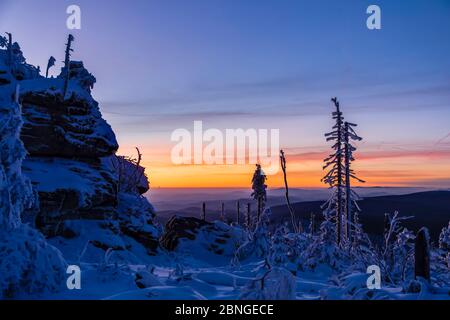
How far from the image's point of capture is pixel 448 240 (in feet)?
115

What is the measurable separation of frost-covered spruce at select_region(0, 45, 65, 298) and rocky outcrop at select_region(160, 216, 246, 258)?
71.6 feet

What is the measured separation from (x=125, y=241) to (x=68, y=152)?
6.70 m

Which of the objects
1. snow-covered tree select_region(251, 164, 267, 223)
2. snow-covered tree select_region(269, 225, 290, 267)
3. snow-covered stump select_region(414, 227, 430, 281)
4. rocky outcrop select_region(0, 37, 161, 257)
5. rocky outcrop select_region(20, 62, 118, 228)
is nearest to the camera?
snow-covered stump select_region(414, 227, 430, 281)

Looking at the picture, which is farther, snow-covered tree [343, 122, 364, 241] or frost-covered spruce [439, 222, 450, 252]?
frost-covered spruce [439, 222, 450, 252]

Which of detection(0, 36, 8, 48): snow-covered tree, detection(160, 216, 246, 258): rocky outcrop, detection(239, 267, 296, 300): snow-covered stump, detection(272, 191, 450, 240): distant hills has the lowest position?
detection(272, 191, 450, 240): distant hills

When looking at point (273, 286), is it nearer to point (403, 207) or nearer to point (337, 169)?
point (337, 169)

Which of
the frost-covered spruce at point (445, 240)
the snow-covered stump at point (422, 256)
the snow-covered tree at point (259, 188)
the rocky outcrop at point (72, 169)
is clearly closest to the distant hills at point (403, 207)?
the snow-covered tree at point (259, 188)

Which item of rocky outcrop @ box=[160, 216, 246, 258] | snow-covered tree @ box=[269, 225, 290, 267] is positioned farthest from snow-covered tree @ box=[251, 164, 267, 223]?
snow-covered tree @ box=[269, 225, 290, 267]

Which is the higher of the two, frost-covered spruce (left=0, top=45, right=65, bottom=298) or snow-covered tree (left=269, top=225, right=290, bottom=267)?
frost-covered spruce (left=0, top=45, right=65, bottom=298)

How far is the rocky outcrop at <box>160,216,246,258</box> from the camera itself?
101ft

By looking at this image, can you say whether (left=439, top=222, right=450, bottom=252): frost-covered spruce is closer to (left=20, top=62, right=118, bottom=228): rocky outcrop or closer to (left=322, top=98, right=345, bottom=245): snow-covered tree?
(left=322, top=98, right=345, bottom=245): snow-covered tree

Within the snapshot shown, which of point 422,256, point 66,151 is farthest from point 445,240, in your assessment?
point 66,151
